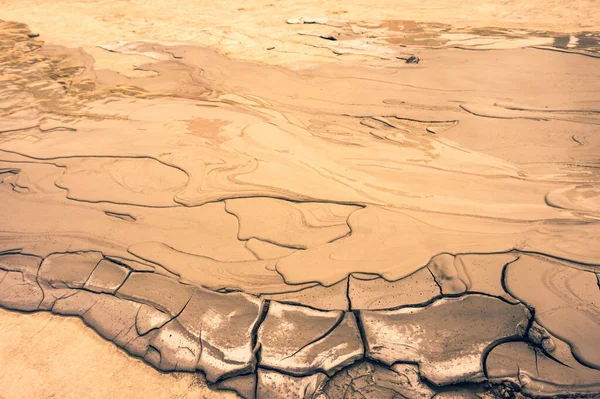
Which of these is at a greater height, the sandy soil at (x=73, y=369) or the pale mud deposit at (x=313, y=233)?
the pale mud deposit at (x=313, y=233)

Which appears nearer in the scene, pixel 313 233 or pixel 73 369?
pixel 73 369

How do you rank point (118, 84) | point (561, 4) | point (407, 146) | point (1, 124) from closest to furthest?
point (407, 146)
point (1, 124)
point (118, 84)
point (561, 4)

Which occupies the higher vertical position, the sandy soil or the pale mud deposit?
the pale mud deposit

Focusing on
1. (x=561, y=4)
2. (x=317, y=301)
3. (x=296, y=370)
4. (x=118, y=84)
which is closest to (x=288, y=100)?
(x=118, y=84)

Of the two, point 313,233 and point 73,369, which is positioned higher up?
point 313,233

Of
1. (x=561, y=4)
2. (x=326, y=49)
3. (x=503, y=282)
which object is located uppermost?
(x=561, y=4)

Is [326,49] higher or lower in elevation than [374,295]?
higher

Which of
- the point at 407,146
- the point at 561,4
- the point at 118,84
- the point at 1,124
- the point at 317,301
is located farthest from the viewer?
the point at 561,4

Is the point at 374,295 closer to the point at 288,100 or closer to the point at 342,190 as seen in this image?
the point at 342,190
